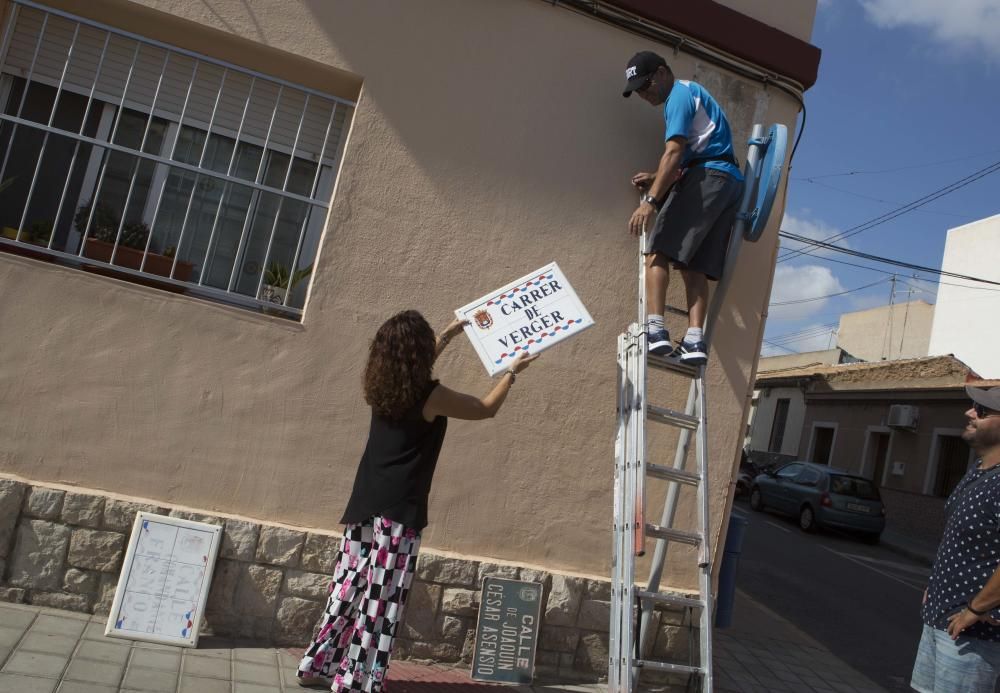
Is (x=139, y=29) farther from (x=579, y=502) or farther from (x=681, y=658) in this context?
(x=681, y=658)

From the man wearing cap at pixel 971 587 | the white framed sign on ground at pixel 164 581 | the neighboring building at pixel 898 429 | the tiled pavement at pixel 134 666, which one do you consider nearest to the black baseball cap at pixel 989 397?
the man wearing cap at pixel 971 587

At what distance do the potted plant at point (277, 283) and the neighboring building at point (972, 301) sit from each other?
2559 cm

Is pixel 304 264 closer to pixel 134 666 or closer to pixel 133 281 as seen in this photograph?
pixel 133 281

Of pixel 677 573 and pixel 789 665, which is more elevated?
pixel 677 573

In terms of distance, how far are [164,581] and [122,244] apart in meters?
1.85

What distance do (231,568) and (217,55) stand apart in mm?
2832

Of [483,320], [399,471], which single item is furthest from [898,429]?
[399,471]

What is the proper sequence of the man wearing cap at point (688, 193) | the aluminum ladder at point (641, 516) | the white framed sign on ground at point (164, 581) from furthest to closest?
the man wearing cap at point (688, 193), the white framed sign on ground at point (164, 581), the aluminum ladder at point (641, 516)

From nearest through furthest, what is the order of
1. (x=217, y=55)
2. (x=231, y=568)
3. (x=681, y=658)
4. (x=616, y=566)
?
(x=616, y=566) < (x=231, y=568) < (x=217, y=55) < (x=681, y=658)

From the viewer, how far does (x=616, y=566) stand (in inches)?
169

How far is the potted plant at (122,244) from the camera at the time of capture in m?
4.91

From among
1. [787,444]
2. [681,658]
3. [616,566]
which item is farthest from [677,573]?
[787,444]

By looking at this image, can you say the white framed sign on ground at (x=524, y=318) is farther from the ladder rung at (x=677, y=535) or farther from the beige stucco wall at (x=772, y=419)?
the beige stucco wall at (x=772, y=419)

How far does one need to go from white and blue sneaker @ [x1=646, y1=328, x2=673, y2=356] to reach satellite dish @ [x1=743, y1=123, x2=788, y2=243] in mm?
979
